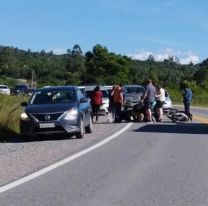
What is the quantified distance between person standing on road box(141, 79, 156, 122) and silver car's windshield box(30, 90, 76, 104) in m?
6.31

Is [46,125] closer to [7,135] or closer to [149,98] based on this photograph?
[7,135]

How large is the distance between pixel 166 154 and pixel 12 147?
435 cm

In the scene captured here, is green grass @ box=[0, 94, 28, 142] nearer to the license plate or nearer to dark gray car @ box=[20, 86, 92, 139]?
dark gray car @ box=[20, 86, 92, 139]

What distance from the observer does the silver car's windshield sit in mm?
19297

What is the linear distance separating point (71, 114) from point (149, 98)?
7.74m

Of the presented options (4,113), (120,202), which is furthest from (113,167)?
(4,113)

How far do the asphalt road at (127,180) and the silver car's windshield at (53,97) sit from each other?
10.4 feet

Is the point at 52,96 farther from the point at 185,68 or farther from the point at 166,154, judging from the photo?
the point at 185,68

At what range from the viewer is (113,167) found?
1212 cm

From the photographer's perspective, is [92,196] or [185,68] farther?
[185,68]

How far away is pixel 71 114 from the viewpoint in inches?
721

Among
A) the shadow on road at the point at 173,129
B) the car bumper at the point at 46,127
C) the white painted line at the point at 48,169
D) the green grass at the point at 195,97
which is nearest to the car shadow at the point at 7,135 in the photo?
the car bumper at the point at 46,127

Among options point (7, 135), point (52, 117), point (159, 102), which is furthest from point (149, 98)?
point (52, 117)

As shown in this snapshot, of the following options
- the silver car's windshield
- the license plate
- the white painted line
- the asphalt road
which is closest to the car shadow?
the license plate
